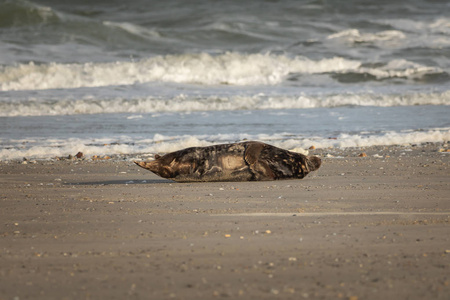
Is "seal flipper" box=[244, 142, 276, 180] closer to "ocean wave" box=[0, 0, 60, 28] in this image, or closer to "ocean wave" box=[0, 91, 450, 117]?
"ocean wave" box=[0, 91, 450, 117]

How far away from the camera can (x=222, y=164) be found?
5.84 m

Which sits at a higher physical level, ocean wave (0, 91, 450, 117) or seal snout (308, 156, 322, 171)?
ocean wave (0, 91, 450, 117)

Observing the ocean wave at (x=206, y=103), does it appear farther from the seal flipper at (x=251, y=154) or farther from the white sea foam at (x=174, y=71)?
the seal flipper at (x=251, y=154)

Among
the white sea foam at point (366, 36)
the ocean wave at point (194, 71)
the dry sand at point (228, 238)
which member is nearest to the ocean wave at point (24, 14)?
the ocean wave at point (194, 71)

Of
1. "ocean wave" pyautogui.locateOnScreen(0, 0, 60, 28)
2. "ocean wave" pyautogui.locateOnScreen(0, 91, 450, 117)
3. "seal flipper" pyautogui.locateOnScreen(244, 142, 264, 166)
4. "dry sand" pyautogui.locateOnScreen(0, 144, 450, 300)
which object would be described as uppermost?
"ocean wave" pyautogui.locateOnScreen(0, 0, 60, 28)

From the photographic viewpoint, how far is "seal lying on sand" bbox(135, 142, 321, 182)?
5832 millimetres

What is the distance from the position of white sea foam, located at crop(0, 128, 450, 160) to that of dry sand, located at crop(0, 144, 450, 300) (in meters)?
2.30

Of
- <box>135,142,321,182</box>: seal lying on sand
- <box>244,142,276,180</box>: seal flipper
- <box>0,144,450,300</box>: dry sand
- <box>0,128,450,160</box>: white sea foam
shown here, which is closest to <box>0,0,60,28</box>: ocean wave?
<box>0,128,450,160</box>: white sea foam

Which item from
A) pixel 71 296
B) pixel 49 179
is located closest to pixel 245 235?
pixel 71 296

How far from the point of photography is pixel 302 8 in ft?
105

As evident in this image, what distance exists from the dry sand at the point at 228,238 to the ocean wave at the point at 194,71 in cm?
1488

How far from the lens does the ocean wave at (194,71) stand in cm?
2034

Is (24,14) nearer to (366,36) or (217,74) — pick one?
(217,74)

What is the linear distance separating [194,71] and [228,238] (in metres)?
19.4
